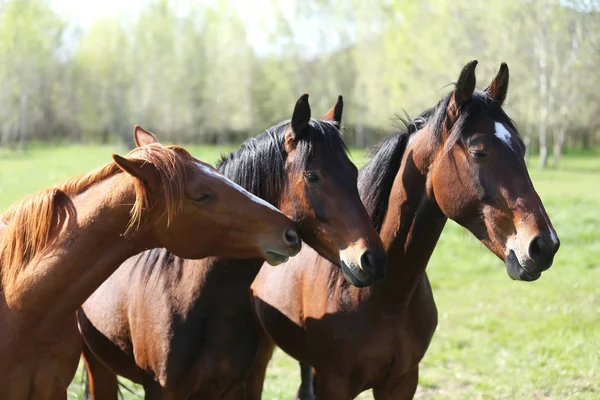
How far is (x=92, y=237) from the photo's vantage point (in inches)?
108

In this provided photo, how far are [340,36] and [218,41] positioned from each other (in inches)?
409

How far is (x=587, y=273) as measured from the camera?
31.7 feet

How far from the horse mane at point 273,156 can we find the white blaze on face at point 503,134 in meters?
0.75

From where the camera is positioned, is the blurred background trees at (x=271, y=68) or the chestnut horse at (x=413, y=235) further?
the blurred background trees at (x=271, y=68)

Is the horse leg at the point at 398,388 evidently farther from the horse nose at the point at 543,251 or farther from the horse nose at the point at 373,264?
the horse nose at the point at 543,251

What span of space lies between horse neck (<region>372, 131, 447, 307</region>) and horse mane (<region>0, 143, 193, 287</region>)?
3.93 feet

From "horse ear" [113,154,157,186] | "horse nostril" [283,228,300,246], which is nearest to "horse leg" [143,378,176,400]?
"horse nostril" [283,228,300,246]

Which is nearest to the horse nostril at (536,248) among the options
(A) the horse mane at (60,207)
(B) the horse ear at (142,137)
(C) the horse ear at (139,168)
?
(A) the horse mane at (60,207)

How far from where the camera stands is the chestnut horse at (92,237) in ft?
8.93

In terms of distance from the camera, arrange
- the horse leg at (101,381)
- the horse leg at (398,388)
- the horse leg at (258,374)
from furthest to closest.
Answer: the horse leg at (101,381), the horse leg at (258,374), the horse leg at (398,388)

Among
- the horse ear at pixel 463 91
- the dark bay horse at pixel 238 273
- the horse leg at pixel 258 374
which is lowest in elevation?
the horse leg at pixel 258 374

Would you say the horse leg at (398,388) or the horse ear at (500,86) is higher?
the horse ear at (500,86)

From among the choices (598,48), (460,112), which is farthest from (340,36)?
(460,112)

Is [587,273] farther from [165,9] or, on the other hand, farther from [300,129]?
[165,9]
